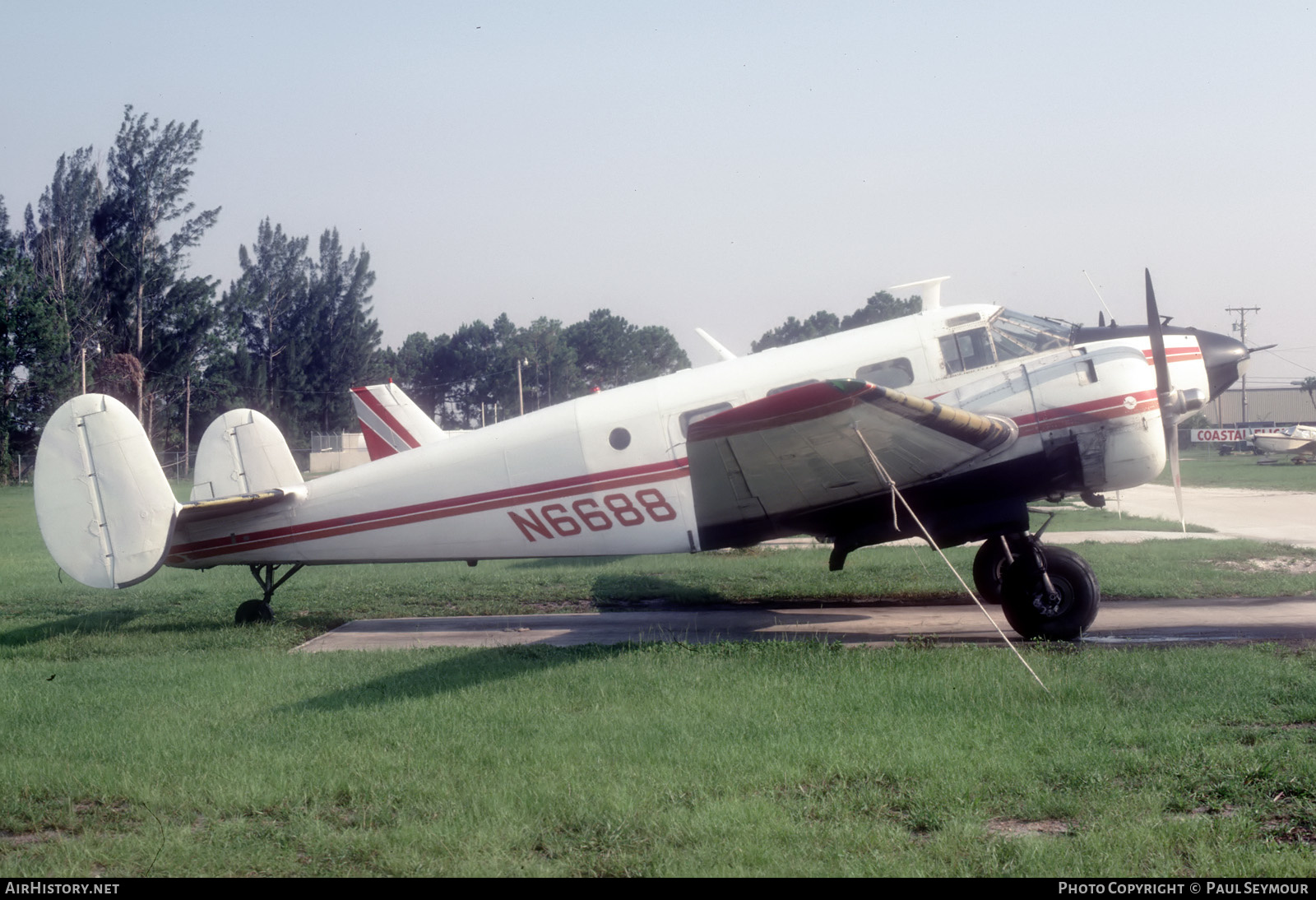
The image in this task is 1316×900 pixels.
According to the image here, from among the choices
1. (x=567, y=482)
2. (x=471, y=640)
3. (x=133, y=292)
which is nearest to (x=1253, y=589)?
(x=567, y=482)

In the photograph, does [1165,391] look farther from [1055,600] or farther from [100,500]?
[100,500]

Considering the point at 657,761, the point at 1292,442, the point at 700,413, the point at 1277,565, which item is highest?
the point at 700,413

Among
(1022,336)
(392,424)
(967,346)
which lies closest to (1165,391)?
(1022,336)

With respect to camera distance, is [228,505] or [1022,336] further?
[228,505]

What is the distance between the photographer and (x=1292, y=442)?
50531 mm

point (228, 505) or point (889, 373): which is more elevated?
point (889, 373)

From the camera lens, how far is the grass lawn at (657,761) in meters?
4.49

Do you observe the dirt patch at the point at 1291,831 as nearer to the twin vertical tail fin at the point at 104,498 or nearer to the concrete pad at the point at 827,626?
the concrete pad at the point at 827,626

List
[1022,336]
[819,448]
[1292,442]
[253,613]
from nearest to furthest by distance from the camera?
[819,448] → [1022,336] → [253,613] → [1292,442]

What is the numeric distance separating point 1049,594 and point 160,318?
58.9 metres

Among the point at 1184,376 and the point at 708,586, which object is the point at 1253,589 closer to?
the point at 1184,376

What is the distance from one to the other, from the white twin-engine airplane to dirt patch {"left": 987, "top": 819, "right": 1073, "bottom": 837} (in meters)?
3.95

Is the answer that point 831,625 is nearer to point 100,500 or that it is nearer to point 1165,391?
point 1165,391

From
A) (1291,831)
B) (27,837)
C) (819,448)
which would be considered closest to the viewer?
(1291,831)
